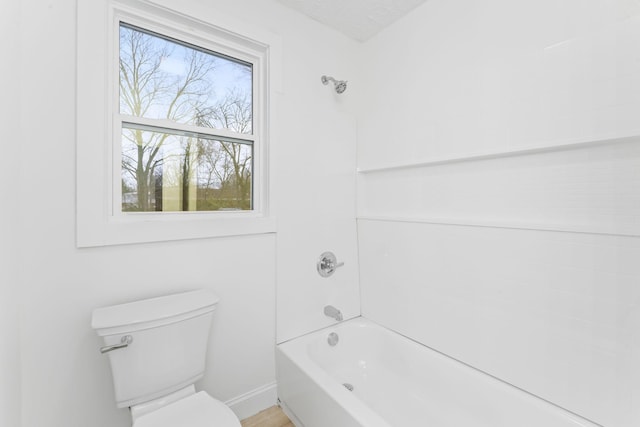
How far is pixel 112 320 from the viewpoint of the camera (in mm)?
1097

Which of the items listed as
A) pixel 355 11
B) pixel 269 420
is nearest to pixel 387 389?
pixel 269 420

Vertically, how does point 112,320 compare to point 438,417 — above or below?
above

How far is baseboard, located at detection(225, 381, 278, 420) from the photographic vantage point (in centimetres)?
160

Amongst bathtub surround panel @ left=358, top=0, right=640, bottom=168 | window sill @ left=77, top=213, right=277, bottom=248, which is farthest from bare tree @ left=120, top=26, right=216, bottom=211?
bathtub surround panel @ left=358, top=0, right=640, bottom=168

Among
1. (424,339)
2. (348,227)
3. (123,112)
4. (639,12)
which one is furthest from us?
(348,227)

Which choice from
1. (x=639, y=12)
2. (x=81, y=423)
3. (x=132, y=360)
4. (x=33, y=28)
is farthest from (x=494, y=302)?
(x=33, y=28)

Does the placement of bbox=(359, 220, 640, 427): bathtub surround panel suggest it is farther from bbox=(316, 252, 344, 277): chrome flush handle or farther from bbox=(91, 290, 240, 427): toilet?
bbox=(91, 290, 240, 427): toilet

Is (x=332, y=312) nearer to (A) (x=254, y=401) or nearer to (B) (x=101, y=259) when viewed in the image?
(A) (x=254, y=401)

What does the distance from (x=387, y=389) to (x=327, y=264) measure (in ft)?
2.82

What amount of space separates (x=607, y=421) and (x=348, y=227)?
60.8 inches

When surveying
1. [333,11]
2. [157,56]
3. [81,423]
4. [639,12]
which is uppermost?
[333,11]

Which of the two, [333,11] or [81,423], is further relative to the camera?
[333,11]

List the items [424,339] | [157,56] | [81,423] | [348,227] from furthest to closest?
[348,227] < [424,339] < [157,56] < [81,423]

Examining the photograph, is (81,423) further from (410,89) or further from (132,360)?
(410,89)
